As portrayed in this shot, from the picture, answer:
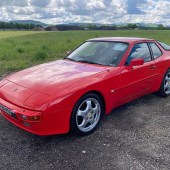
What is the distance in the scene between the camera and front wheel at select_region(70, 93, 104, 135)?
3.43m

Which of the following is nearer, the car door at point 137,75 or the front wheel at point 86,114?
the front wheel at point 86,114

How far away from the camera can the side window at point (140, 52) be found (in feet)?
14.4

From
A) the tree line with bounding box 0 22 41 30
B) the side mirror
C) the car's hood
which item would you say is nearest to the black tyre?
the side mirror

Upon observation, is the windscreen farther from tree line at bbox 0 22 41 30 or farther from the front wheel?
tree line at bbox 0 22 41 30

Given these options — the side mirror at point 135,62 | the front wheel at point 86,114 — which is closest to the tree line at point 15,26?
the side mirror at point 135,62

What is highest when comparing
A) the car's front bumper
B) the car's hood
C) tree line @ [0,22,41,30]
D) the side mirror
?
the side mirror

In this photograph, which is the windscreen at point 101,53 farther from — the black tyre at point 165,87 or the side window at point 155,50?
the black tyre at point 165,87

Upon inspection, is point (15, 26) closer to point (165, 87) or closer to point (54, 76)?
point (165, 87)

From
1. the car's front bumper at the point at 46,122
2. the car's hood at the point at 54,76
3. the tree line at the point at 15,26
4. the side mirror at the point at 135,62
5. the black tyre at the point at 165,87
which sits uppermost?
the side mirror at the point at 135,62

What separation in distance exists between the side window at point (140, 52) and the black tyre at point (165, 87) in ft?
2.57

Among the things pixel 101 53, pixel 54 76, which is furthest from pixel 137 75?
pixel 54 76

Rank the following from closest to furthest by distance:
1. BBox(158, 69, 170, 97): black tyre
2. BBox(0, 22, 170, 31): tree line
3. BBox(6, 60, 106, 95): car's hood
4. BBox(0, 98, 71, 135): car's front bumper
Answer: BBox(0, 98, 71, 135): car's front bumper
BBox(6, 60, 106, 95): car's hood
BBox(158, 69, 170, 97): black tyre
BBox(0, 22, 170, 31): tree line

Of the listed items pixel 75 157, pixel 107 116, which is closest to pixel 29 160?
pixel 75 157

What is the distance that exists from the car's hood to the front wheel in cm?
33
